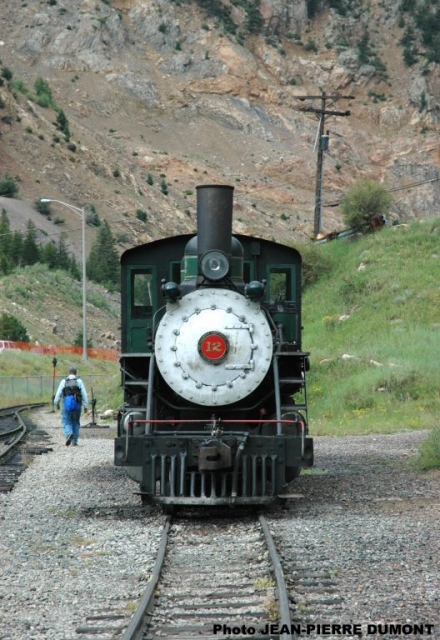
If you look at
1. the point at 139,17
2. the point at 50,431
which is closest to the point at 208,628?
the point at 50,431

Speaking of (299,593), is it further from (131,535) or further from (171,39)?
(171,39)

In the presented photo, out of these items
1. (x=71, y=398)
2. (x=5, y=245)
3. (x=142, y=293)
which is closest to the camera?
(x=142, y=293)

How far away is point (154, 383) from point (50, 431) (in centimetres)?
1446

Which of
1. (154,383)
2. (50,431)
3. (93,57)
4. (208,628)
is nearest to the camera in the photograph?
(208,628)

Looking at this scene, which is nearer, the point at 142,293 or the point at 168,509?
the point at 168,509

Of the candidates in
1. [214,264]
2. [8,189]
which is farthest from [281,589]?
[8,189]

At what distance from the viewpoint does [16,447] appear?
69.4 feet

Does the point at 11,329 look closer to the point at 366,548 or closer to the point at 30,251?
the point at 30,251

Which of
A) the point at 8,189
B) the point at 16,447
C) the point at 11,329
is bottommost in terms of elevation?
the point at 16,447

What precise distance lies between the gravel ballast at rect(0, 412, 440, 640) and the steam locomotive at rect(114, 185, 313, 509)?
0.62 m

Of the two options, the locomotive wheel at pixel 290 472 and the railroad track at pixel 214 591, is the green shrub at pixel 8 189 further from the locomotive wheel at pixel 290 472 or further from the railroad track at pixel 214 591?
the railroad track at pixel 214 591

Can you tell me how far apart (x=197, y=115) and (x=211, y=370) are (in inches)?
4579

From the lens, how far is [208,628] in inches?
276

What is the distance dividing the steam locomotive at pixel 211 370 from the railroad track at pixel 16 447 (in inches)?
120
